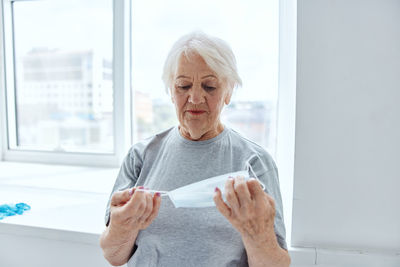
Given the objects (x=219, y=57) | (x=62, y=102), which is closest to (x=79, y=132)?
(x=62, y=102)

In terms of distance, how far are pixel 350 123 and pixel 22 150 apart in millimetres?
2098

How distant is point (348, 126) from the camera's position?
3.25ft

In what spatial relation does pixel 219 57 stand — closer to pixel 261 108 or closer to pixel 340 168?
pixel 340 168

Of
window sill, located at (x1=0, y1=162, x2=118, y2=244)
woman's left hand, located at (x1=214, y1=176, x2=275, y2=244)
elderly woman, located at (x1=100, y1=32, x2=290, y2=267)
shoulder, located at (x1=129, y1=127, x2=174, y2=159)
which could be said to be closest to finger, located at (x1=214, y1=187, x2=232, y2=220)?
woman's left hand, located at (x1=214, y1=176, x2=275, y2=244)

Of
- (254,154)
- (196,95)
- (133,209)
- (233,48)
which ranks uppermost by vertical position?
(233,48)

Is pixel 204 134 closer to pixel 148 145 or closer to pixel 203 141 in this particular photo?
pixel 203 141

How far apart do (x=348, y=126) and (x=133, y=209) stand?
32.0 inches

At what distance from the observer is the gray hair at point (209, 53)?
0.82m

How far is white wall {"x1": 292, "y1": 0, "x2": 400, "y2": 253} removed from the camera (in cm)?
96

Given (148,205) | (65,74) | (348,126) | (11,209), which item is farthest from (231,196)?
(65,74)

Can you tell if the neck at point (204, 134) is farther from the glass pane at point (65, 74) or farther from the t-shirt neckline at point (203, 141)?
the glass pane at point (65, 74)

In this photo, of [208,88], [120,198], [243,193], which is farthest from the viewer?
[208,88]

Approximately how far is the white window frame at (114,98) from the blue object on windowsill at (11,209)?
494 mm

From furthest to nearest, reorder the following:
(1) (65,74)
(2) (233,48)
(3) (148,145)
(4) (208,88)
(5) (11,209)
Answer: (1) (65,74) < (2) (233,48) < (5) (11,209) < (3) (148,145) < (4) (208,88)
